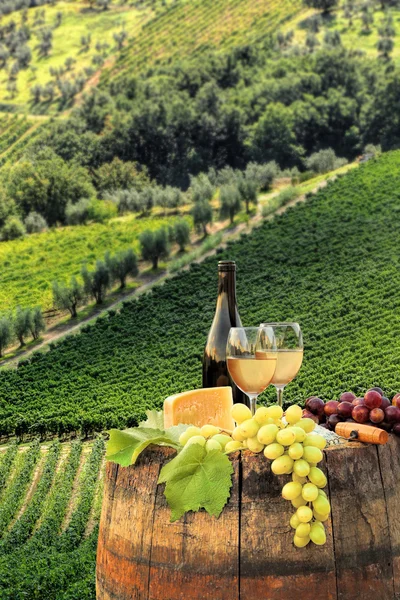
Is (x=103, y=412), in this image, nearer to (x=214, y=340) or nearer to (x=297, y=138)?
(x=214, y=340)

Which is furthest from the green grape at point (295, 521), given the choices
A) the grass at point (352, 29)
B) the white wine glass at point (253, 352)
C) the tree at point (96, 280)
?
the grass at point (352, 29)

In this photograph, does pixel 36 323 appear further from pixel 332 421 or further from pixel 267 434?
pixel 267 434

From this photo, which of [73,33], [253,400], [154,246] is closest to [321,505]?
[253,400]

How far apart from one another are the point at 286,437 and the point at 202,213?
51330 millimetres

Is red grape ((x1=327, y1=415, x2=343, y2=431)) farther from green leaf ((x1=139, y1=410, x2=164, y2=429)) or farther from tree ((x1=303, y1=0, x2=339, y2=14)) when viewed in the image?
tree ((x1=303, y1=0, x2=339, y2=14))

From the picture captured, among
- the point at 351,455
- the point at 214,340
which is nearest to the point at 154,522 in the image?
the point at 351,455

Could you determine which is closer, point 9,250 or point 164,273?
point 164,273

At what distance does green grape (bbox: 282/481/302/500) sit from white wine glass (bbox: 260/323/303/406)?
2.28 ft

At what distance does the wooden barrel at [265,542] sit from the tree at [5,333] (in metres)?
38.4

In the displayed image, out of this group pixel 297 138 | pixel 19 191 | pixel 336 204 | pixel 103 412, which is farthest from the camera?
pixel 297 138

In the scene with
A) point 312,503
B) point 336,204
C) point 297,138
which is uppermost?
point 312,503

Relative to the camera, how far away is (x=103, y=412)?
3038cm

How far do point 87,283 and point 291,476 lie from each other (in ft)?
141

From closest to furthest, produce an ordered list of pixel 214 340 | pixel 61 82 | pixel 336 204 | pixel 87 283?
pixel 214 340 < pixel 87 283 < pixel 336 204 < pixel 61 82
